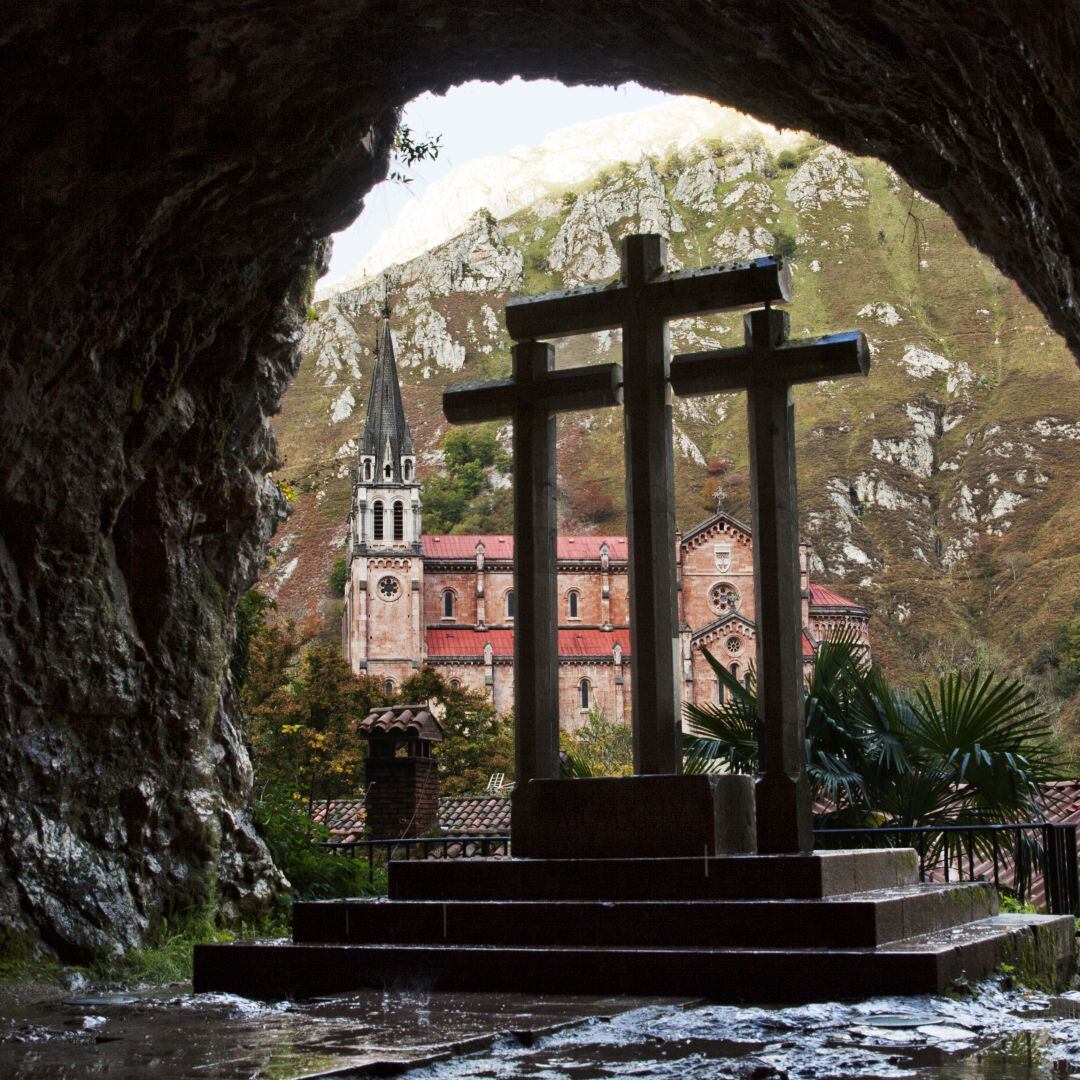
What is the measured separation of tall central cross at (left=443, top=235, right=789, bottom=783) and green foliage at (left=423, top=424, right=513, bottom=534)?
95.7 m

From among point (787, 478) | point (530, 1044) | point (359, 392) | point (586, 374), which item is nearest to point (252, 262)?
point (586, 374)

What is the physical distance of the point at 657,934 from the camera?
17.1 ft

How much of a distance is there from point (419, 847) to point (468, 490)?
9539 cm

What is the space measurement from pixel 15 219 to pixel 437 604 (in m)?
74.8

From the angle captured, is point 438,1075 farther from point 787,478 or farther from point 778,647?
point 787,478

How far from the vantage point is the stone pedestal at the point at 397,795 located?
46.0 ft

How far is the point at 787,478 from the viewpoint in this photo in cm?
Result: 654

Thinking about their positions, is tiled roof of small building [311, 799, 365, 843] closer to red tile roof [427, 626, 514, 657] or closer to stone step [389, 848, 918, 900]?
stone step [389, 848, 918, 900]

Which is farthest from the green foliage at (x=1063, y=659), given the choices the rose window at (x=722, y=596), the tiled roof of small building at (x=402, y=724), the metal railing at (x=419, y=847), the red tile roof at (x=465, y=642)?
the tiled roof of small building at (x=402, y=724)

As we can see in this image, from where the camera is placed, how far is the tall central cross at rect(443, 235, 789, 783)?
21.3 ft

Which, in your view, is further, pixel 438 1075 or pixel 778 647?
pixel 778 647

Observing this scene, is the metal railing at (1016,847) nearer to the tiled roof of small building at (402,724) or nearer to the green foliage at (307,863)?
the green foliage at (307,863)

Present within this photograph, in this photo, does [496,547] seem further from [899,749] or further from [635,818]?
[635,818]

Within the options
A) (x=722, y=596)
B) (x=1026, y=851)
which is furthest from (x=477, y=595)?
(x=1026, y=851)
